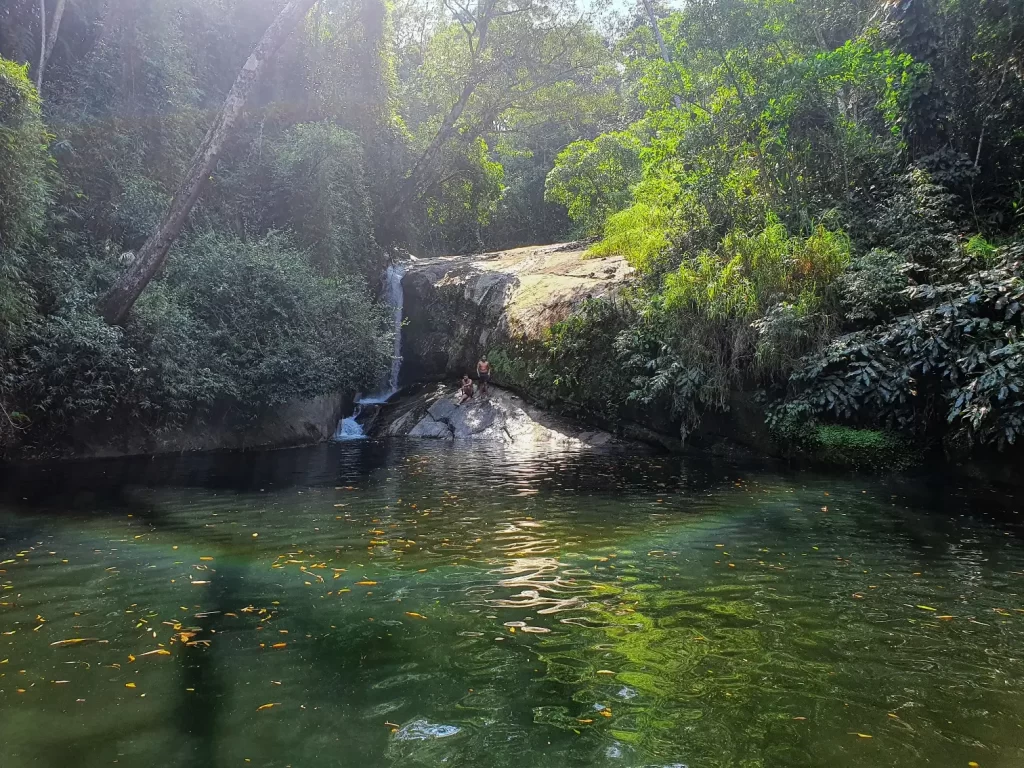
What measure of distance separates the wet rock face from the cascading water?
261mm

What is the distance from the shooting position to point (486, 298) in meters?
21.4

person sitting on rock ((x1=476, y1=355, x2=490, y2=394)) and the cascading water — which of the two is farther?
person sitting on rock ((x1=476, y1=355, x2=490, y2=394))

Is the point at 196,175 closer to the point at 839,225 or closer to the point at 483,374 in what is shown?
the point at 483,374

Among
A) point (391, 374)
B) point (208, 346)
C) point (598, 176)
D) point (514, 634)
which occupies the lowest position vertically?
point (514, 634)

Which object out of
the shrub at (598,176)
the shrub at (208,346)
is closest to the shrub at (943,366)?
the shrub at (208,346)

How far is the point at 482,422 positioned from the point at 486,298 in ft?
15.7

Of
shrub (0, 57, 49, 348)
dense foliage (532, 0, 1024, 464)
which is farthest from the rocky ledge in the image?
shrub (0, 57, 49, 348)

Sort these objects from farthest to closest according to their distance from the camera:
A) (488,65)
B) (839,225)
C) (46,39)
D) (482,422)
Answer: (488,65) < (482,422) < (46,39) < (839,225)

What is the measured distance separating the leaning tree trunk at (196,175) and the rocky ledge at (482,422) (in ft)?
23.5

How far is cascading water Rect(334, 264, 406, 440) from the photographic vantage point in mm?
19359

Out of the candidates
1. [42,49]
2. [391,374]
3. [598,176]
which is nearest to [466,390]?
[391,374]

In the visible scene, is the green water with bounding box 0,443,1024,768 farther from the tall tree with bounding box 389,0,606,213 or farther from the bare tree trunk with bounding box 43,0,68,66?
the tall tree with bounding box 389,0,606,213

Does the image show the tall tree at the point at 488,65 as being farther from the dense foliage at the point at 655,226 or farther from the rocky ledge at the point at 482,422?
the rocky ledge at the point at 482,422

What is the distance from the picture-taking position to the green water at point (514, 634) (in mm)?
3227
